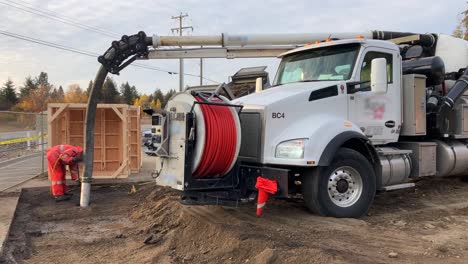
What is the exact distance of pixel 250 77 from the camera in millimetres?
13039

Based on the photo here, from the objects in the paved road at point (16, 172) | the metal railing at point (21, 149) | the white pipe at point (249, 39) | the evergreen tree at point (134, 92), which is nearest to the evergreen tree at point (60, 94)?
the evergreen tree at point (134, 92)

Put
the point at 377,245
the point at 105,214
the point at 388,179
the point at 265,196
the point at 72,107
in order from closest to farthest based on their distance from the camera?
the point at 377,245
the point at 265,196
the point at 388,179
the point at 105,214
the point at 72,107

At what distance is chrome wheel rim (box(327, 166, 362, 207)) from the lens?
671 centimetres

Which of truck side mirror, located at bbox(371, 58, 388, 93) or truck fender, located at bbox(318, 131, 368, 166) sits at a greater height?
truck side mirror, located at bbox(371, 58, 388, 93)

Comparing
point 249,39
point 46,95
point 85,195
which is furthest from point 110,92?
point 85,195

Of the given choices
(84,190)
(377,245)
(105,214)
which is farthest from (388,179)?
(84,190)

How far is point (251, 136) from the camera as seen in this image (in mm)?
6555

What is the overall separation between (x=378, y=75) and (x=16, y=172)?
444 inches

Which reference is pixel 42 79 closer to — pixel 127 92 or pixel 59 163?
pixel 127 92

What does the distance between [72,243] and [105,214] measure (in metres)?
1.83

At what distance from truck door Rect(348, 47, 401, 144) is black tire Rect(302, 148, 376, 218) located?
78cm

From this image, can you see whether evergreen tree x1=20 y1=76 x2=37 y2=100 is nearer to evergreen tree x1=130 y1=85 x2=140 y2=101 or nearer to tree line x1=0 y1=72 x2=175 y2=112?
tree line x1=0 y1=72 x2=175 y2=112

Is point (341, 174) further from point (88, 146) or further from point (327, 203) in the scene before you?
point (88, 146)

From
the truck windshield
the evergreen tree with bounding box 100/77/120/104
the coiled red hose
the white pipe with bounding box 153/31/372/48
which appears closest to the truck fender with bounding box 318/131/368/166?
the truck windshield
